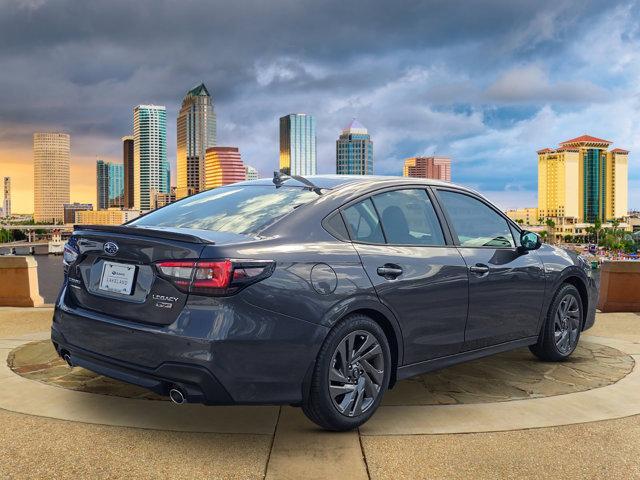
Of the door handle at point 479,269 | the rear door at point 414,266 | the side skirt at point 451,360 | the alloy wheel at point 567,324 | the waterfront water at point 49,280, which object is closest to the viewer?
the rear door at point 414,266

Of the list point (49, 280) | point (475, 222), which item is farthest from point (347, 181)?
point (49, 280)

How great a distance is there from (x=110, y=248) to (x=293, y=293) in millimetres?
1110

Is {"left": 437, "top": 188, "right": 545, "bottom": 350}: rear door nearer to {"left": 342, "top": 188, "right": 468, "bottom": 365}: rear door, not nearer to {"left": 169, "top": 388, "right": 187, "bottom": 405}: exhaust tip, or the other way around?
{"left": 342, "top": 188, "right": 468, "bottom": 365}: rear door

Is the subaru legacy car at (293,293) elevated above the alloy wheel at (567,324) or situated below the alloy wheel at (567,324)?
above

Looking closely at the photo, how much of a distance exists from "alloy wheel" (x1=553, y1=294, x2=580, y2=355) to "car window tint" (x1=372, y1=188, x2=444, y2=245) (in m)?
1.81

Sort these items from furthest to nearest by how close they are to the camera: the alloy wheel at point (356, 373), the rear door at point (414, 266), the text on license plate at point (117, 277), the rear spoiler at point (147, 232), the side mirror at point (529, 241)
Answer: the side mirror at point (529, 241)
the rear door at point (414, 266)
the alloy wheel at point (356, 373)
the text on license plate at point (117, 277)
the rear spoiler at point (147, 232)

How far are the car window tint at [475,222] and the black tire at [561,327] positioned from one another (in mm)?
863

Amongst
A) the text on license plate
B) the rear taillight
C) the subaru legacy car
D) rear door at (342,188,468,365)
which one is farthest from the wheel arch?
the text on license plate

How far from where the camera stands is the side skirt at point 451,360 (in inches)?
168

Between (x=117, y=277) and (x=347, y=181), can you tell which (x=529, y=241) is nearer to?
(x=347, y=181)

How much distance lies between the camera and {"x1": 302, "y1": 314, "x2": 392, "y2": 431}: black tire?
12.1 feet

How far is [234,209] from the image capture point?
423cm

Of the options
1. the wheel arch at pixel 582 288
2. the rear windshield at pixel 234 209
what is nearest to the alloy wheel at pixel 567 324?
the wheel arch at pixel 582 288

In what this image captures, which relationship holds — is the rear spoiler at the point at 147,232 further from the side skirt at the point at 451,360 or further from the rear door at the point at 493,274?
the rear door at the point at 493,274
